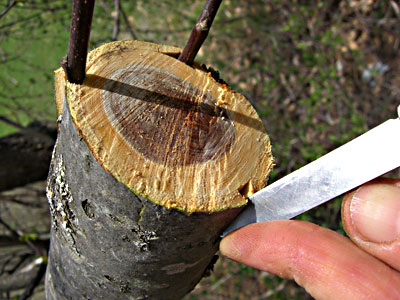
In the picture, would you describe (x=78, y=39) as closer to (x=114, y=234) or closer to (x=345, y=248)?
(x=114, y=234)

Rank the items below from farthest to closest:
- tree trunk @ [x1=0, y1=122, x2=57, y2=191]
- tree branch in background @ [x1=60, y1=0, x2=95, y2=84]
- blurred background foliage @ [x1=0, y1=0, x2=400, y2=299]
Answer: blurred background foliage @ [x1=0, y1=0, x2=400, y2=299], tree trunk @ [x1=0, y1=122, x2=57, y2=191], tree branch in background @ [x1=60, y1=0, x2=95, y2=84]

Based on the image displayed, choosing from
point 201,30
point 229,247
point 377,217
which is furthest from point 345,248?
point 201,30

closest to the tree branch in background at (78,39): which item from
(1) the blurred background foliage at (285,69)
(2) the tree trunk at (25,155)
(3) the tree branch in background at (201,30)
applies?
(3) the tree branch in background at (201,30)

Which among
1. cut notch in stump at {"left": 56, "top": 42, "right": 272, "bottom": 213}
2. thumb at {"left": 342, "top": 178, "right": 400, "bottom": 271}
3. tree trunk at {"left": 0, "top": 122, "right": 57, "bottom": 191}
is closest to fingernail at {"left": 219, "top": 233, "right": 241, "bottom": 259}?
cut notch in stump at {"left": 56, "top": 42, "right": 272, "bottom": 213}

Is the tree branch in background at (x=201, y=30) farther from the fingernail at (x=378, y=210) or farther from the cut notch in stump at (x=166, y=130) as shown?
the fingernail at (x=378, y=210)

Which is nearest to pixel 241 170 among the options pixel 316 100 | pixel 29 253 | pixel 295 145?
pixel 29 253

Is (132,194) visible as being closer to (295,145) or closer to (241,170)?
(241,170)

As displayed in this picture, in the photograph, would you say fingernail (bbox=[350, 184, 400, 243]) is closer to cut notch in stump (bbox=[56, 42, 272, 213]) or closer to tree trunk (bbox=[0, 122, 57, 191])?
cut notch in stump (bbox=[56, 42, 272, 213])
